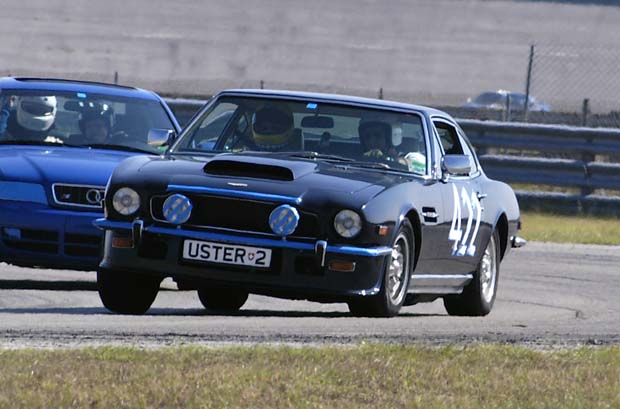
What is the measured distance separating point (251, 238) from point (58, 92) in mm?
3933

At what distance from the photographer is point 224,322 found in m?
8.39

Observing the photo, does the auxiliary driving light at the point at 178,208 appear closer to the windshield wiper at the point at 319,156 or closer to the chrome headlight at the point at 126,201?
the chrome headlight at the point at 126,201

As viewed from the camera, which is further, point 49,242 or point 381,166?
point 49,242

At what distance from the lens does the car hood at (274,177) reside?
8.49 meters

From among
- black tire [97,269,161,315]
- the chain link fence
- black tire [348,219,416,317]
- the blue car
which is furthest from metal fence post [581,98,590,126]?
black tire [97,269,161,315]

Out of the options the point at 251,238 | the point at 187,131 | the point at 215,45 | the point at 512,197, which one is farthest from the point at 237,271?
the point at 215,45

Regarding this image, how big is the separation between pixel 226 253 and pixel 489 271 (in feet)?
9.32

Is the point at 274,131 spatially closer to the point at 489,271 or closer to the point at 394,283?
the point at 394,283

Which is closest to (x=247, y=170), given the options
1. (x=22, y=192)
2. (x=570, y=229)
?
(x=22, y=192)

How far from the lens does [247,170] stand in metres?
8.75

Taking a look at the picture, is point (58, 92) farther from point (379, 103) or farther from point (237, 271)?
A: point (237, 271)

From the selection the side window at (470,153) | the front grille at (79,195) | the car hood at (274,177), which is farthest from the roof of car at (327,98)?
the front grille at (79,195)

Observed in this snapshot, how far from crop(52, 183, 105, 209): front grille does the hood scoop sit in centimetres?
191

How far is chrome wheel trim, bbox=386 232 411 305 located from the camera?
883 cm
